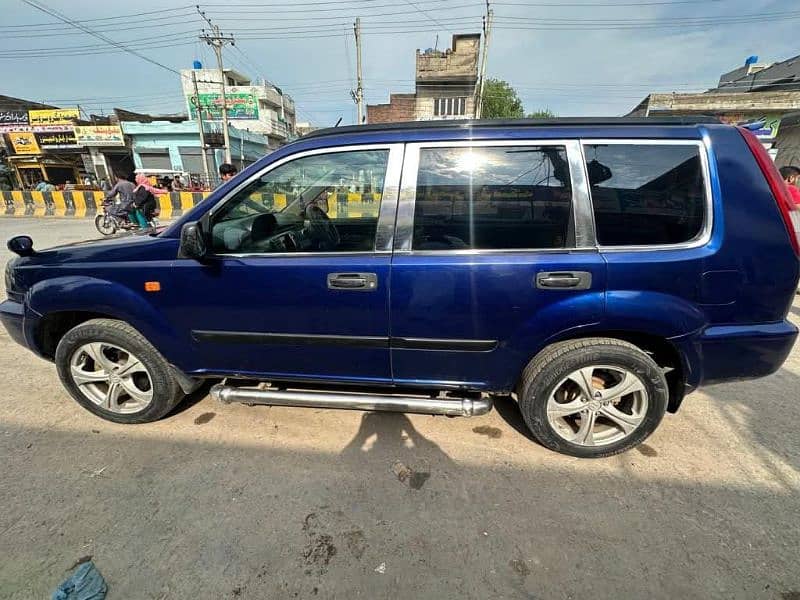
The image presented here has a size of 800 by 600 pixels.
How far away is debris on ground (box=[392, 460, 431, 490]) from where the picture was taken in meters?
2.10

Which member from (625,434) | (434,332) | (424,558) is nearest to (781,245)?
(625,434)

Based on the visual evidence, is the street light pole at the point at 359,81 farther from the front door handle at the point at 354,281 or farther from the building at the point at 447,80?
the front door handle at the point at 354,281

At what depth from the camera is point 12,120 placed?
95.9 feet

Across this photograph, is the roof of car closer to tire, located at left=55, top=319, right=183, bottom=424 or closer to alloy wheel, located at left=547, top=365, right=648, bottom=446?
alloy wheel, located at left=547, top=365, right=648, bottom=446

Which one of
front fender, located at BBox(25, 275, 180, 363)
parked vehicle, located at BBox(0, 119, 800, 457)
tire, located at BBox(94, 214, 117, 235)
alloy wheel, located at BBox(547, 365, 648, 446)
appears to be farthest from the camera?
tire, located at BBox(94, 214, 117, 235)

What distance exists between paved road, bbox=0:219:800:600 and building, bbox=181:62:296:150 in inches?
1261

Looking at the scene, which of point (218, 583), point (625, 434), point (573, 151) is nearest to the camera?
point (218, 583)

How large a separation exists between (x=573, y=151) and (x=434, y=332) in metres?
1.22

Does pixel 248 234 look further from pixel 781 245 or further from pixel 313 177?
pixel 781 245

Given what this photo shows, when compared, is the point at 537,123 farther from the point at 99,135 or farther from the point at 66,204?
the point at 99,135

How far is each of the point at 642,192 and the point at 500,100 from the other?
43673 millimetres

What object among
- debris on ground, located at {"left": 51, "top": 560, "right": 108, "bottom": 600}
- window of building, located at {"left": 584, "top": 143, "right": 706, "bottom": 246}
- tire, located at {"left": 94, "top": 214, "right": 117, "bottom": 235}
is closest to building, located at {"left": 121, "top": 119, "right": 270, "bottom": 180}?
tire, located at {"left": 94, "top": 214, "right": 117, "bottom": 235}

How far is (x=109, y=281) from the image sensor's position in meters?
2.29

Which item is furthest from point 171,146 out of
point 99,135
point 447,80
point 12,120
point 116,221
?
point 116,221
